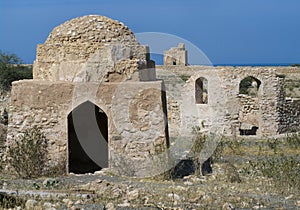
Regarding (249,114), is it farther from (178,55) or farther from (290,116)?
(178,55)

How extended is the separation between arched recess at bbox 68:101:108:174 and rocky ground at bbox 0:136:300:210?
79.7 inches

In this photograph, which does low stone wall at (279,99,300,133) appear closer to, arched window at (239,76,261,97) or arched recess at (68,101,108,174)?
arched recess at (68,101,108,174)

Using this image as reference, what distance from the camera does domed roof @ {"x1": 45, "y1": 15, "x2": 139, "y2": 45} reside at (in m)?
10.7

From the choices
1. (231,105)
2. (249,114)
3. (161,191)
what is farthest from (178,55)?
(161,191)

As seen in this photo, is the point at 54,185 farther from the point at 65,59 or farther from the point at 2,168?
the point at 65,59

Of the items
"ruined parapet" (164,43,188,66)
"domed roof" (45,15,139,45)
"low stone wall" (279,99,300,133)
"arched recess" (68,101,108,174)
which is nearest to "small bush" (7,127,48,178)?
"arched recess" (68,101,108,174)

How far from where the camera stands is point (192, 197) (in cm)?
748

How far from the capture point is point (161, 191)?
26.4 feet

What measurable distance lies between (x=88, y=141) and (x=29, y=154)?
2775 mm

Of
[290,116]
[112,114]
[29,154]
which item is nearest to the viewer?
[29,154]

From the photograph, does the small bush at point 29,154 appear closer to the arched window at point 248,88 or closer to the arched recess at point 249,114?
the arched recess at point 249,114

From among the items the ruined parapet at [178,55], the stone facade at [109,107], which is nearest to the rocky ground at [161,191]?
the stone facade at [109,107]

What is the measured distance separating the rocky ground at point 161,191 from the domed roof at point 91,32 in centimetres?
275

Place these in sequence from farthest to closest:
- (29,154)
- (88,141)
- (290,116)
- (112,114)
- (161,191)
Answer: (290,116) → (88,141) → (112,114) → (29,154) → (161,191)
